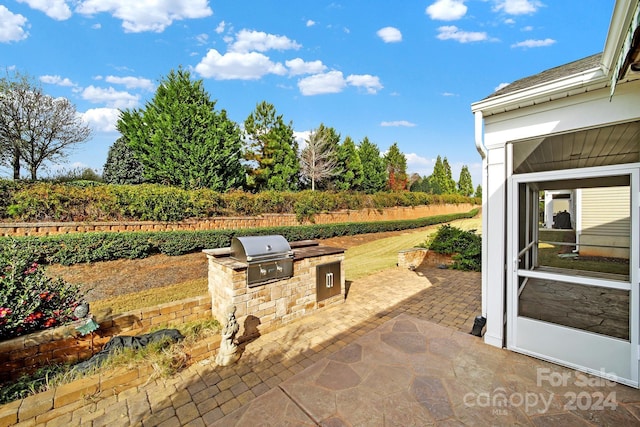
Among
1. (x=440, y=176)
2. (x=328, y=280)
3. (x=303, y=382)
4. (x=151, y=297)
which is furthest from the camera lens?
(x=440, y=176)

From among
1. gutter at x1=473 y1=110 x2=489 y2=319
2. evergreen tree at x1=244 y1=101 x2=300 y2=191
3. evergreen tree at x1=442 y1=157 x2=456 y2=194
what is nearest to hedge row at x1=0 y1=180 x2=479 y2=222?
evergreen tree at x1=244 y1=101 x2=300 y2=191

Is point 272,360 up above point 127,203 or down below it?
below

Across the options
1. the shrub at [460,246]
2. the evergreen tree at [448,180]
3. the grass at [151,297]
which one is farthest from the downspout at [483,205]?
the evergreen tree at [448,180]

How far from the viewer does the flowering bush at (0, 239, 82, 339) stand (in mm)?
3102

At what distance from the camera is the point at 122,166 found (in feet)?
40.6

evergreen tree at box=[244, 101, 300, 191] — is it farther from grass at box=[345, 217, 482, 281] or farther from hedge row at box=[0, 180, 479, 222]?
grass at box=[345, 217, 482, 281]

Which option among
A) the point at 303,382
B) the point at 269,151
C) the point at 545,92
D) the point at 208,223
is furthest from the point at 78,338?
the point at 269,151

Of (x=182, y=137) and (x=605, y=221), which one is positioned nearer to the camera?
(x=605, y=221)

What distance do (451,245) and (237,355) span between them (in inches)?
336

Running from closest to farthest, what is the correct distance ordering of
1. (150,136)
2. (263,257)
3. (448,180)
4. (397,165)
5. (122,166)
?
(263,257)
(150,136)
(122,166)
(397,165)
(448,180)

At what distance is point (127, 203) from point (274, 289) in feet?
23.7

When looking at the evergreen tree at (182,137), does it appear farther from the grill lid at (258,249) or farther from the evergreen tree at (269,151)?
the grill lid at (258,249)

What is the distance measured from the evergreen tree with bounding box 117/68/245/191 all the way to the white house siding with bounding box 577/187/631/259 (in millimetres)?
14829

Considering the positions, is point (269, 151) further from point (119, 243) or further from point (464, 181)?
point (464, 181)
